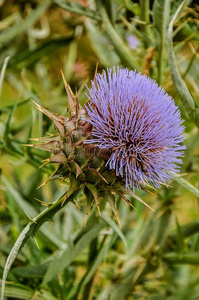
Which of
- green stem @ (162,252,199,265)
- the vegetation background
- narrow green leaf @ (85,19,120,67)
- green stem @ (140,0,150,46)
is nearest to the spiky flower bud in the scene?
the vegetation background

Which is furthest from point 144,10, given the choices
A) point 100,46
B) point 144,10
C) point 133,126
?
point 133,126

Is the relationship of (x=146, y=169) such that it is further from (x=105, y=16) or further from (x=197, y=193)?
(x=105, y=16)

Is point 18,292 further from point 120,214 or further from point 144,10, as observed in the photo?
point 144,10

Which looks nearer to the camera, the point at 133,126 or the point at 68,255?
the point at 133,126

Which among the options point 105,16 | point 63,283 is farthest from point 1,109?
point 63,283

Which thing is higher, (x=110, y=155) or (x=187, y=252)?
(x=110, y=155)

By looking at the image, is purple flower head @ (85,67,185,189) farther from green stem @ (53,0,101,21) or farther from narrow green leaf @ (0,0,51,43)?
narrow green leaf @ (0,0,51,43)

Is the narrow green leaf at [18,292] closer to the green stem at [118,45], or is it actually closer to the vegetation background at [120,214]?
the vegetation background at [120,214]
